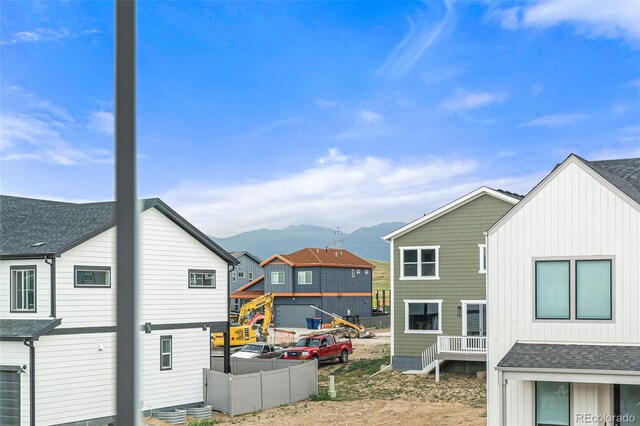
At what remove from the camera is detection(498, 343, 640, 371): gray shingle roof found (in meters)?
7.40

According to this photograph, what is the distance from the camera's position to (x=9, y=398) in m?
9.87

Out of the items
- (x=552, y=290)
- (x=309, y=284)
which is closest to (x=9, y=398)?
(x=552, y=290)

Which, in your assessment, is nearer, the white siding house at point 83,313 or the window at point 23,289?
the white siding house at point 83,313

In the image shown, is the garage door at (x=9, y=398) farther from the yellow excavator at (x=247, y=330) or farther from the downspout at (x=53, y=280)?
the yellow excavator at (x=247, y=330)

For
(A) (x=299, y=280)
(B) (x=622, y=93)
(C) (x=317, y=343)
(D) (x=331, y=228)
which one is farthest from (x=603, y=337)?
(B) (x=622, y=93)

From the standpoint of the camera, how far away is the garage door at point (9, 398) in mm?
9680

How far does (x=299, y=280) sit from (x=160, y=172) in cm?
2586

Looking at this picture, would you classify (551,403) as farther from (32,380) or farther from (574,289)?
(32,380)

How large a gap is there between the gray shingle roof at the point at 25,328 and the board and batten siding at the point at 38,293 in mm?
71

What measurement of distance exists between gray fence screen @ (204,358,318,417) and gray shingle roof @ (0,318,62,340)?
3.28 m

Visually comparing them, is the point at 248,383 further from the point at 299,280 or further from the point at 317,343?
the point at 299,280

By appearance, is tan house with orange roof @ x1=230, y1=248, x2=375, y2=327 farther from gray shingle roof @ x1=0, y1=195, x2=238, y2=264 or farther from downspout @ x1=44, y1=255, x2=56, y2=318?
downspout @ x1=44, y1=255, x2=56, y2=318

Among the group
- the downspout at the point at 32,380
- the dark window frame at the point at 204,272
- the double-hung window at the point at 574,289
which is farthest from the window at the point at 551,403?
the dark window frame at the point at 204,272

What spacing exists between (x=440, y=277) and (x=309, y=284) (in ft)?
47.8
